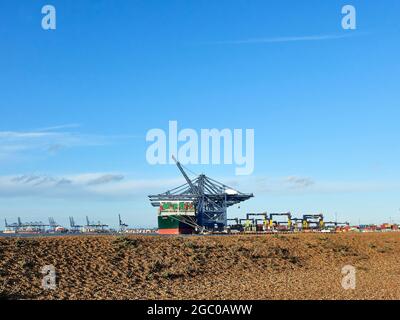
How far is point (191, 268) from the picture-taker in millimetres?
32906

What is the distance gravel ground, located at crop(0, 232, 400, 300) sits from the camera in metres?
26.0
